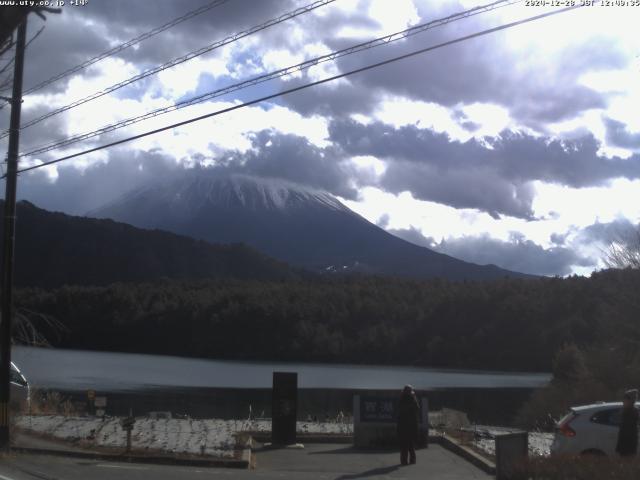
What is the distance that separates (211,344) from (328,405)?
68414 millimetres

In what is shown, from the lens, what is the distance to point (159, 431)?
867 inches

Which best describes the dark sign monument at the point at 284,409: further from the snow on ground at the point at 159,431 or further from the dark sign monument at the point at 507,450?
the dark sign monument at the point at 507,450

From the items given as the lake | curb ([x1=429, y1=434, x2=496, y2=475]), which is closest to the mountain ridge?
the lake

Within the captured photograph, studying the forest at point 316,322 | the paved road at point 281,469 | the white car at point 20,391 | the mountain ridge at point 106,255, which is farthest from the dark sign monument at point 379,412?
the mountain ridge at point 106,255

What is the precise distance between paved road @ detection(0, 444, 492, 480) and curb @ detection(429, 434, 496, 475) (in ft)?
0.58

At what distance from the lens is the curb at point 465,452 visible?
16.5 meters

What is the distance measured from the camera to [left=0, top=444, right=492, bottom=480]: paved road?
48.9 feet

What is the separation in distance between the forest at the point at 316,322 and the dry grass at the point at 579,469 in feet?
272

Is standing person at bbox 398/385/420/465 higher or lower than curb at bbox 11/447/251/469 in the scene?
higher

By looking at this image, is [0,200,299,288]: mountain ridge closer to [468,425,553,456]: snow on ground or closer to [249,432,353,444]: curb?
[249,432,353,444]: curb

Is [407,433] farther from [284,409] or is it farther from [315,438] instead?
[315,438]

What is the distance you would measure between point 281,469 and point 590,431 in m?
5.86

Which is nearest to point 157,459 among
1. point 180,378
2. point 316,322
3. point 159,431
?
point 159,431

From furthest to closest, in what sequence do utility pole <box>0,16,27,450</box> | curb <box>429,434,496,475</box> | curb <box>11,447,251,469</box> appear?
utility pole <box>0,16,27,450</box> → curb <box>11,447,251,469</box> → curb <box>429,434,496,475</box>
